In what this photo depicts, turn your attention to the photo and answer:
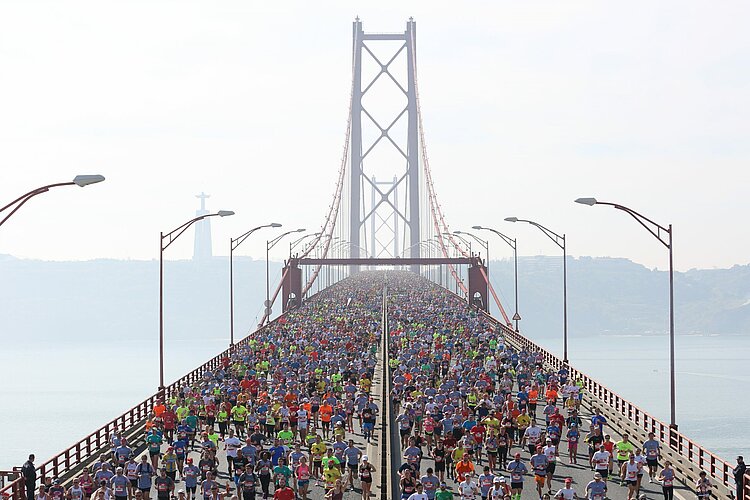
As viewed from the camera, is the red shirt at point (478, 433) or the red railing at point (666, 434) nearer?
the red railing at point (666, 434)

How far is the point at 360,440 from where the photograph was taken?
26750 mm

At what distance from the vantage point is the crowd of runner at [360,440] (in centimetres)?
1897

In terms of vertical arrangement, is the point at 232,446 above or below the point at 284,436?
below

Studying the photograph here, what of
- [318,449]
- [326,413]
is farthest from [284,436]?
[326,413]

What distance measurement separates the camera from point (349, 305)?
73.8 meters

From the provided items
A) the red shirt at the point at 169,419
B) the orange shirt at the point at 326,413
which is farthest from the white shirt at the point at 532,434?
the red shirt at the point at 169,419

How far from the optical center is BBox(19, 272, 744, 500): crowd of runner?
62.2 feet

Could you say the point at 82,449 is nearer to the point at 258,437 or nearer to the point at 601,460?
the point at 258,437

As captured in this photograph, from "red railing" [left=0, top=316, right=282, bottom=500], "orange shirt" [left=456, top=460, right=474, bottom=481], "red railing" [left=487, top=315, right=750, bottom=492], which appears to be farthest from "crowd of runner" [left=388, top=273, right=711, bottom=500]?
"red railing" [left=0, top=316, right=282, bottom=500]

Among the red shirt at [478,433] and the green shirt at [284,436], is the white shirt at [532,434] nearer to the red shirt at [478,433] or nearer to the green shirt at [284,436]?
the red shirt at [478,433]

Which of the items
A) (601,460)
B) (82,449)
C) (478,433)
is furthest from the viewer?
(478,433)

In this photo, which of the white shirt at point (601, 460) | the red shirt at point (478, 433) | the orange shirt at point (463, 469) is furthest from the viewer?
the red shirt at point (478, 433)

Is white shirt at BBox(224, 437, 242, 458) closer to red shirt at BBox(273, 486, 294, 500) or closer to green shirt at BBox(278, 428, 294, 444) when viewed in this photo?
green shirt at BBox(278, 428, 294, 444)

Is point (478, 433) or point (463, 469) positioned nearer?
point (463, 469)
